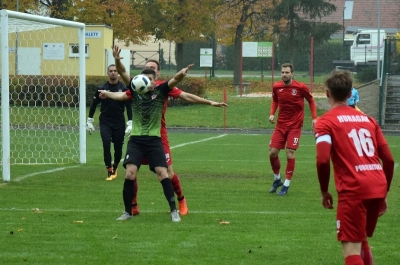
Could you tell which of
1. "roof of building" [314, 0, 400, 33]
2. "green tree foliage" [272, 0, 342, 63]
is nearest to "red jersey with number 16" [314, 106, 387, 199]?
"green tree foliage" [272, 0, 342, 63]

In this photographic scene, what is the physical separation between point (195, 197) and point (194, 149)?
30.0ft

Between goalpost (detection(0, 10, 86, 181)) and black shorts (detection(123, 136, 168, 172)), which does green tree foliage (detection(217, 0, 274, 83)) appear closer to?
goalpost (detection(0, 10, 86, 181))

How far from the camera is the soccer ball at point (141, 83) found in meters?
9.64

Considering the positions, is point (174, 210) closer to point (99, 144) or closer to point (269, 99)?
point (99, 144)

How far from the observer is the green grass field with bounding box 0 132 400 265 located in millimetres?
7801

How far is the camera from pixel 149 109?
389 inches

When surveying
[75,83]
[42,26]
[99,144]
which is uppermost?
[42,26]

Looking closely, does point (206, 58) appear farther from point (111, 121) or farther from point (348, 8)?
point (348, 8)

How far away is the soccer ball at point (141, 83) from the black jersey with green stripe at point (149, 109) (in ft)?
0.54

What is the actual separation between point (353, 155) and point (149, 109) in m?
4.43

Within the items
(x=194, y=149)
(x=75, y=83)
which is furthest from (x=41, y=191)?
(x=75, y=83)

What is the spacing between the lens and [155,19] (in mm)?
41875

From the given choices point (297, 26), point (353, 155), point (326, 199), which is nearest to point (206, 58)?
point (297, 26)

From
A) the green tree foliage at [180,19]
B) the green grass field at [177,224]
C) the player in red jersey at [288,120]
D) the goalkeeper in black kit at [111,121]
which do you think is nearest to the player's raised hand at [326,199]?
the green grass field at [177,224]
